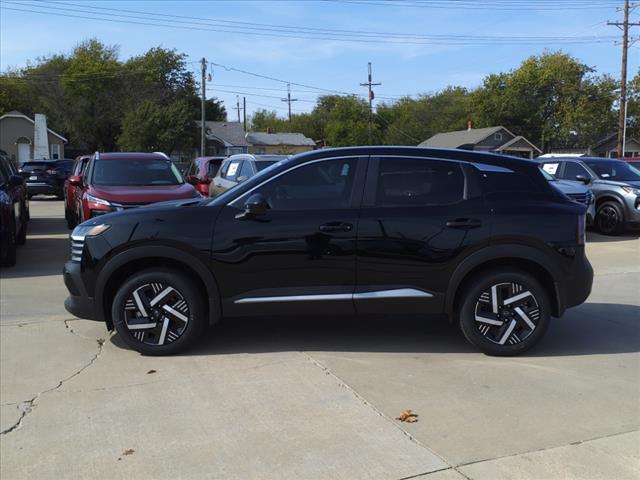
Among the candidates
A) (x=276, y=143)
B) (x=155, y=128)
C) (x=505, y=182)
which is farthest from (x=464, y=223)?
(x=276, y=143)

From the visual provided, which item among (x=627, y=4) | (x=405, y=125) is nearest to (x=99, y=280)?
(x=627, y=4)

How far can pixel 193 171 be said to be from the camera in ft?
59.5

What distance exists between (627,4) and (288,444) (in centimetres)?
4447

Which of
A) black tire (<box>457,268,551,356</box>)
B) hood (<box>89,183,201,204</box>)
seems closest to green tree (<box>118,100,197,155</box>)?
hood (<box>89,183,201,204</box>)

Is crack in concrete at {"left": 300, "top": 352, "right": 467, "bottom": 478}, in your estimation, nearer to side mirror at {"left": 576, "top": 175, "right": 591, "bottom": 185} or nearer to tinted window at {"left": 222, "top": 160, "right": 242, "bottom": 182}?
tinted window at {"left": 222, "top": 160, "right": 242, "bottom": 182}

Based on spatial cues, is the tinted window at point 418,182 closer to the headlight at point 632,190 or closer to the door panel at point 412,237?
the door panel at point 412,237

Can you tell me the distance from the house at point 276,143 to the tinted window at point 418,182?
80321 millimetres

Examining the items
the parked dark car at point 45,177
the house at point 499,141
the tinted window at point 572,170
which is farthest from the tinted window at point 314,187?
the house at point 499,141

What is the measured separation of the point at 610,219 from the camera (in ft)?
45.1

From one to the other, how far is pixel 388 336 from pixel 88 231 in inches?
115

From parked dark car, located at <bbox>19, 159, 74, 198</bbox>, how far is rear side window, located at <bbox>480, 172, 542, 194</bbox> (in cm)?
2193

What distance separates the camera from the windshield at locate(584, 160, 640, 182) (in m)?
14.2

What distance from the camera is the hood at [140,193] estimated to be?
30.7 feet

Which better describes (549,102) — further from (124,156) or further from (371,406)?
(371,406)
